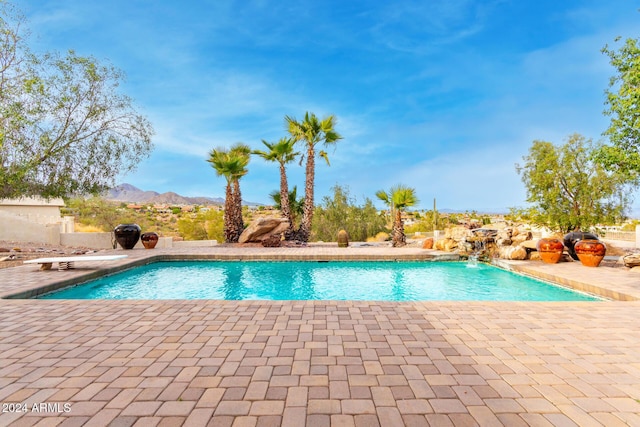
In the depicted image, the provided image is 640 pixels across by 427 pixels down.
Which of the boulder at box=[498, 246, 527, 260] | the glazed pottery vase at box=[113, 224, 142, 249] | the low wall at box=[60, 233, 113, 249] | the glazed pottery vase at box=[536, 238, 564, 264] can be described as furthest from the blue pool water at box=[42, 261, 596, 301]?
the low wall at box=[60, 233, 113, 249]

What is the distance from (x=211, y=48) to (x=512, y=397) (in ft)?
48.0

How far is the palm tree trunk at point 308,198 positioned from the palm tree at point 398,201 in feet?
11.0

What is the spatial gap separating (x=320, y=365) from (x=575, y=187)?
458 inches

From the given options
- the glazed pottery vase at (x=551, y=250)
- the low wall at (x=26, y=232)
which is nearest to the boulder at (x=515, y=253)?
the glazed pottery vase at (x=551, y=250)

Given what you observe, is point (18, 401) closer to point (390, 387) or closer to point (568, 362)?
point (390, 387)

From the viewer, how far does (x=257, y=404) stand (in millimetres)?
2127

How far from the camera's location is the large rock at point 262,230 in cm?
1416

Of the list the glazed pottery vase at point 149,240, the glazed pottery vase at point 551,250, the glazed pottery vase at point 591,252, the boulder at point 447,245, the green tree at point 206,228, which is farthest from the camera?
the green tree at point 206,228

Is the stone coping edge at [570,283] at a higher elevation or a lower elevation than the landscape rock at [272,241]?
lower

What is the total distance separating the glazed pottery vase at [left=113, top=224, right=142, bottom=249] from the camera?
12.3 m

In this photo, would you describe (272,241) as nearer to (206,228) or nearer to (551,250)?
(206,228)

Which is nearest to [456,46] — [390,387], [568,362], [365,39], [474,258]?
[365,39]

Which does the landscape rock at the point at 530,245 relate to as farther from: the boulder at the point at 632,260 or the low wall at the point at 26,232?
the low wall at the point at 26,232

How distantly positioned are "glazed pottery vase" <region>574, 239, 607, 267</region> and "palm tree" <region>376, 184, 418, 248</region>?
5783mm
